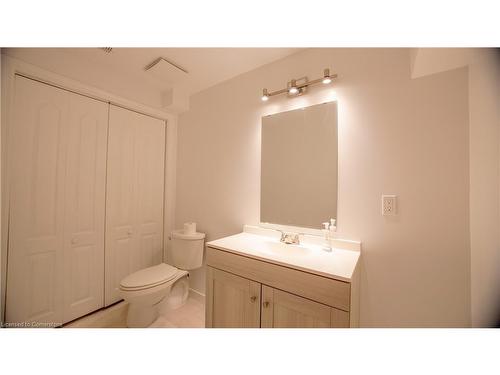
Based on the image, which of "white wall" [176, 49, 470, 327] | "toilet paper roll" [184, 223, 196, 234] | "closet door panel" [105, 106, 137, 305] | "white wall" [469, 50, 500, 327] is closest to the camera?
"white wall" [469, 50, 500, 327]

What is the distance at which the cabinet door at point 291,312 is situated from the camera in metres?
0.78

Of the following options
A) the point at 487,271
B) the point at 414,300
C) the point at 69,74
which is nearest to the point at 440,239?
the point at 487,271

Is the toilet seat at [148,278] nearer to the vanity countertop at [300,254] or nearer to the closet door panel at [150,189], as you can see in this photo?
the closet door panel at [150,189]

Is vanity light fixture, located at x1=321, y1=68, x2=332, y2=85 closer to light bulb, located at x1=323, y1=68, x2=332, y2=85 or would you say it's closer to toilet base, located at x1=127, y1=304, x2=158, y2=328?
light bulb, located at x1=323, y1=68, x2=332, y2=85

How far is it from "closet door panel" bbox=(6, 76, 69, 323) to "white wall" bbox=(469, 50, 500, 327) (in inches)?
100

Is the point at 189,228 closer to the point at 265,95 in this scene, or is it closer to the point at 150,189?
the point at 150,189

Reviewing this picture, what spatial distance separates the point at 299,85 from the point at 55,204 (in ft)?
6.68

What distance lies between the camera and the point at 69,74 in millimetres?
1325

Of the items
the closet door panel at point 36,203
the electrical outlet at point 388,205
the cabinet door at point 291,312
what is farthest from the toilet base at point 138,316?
the electrical outlet at point 388,205

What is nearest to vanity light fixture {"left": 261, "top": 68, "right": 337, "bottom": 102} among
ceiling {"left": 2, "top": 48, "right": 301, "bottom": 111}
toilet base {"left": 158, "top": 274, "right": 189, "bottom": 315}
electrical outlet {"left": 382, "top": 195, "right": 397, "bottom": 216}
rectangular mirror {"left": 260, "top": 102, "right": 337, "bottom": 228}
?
rectangular mirror {"left": 260, "top": 102, "right": 337, "bottom": 228}

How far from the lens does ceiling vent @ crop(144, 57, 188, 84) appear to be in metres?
1.45
